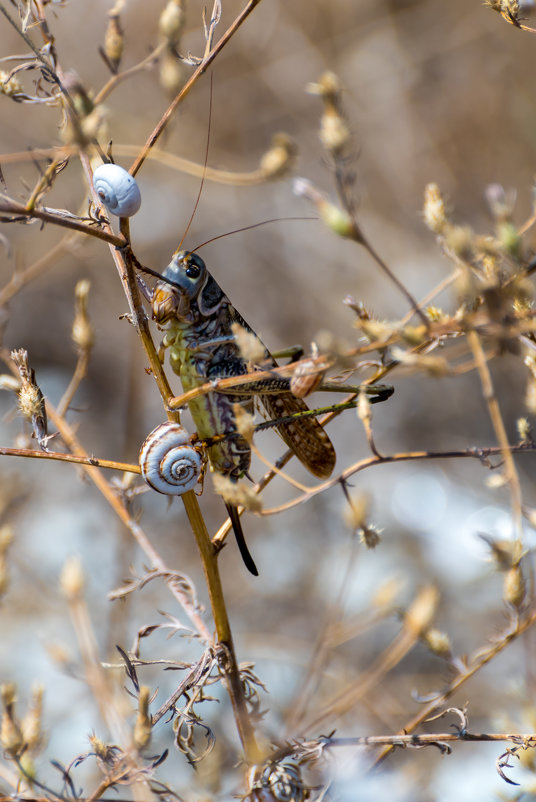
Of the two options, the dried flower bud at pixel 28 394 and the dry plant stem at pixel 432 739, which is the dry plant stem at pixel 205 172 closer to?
the dried flower bud at pixel 28 394

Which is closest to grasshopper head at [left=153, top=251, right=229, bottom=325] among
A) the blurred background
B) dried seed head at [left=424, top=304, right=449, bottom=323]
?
dried seed head at [left=424, top=304, right=449, bottom=323]

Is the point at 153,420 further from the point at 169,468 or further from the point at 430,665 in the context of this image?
the point at 169,468

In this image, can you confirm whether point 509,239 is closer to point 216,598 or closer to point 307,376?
point 307,376

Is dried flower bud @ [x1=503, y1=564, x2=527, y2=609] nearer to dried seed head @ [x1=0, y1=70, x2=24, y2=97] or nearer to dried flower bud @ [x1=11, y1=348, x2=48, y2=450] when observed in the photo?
dried flower bud @ [x1=11, y1=348, x2=48, y2=450]

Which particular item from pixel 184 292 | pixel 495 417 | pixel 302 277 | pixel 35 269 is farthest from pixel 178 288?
pixel 302 277

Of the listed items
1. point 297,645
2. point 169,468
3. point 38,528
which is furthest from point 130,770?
point 38,528
